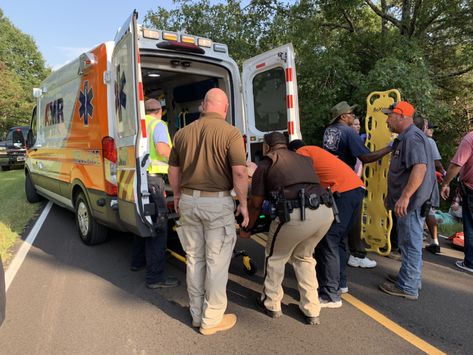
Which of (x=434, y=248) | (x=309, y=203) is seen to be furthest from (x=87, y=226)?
(x=434, y=248)

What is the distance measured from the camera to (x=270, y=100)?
548 cm

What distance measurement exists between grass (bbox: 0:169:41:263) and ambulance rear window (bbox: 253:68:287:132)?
3.93m

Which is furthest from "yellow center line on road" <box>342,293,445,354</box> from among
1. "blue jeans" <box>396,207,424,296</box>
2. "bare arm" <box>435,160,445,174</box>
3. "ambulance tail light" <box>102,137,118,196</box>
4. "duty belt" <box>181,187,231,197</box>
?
"bare arm" <box>435,160,445,174</box>

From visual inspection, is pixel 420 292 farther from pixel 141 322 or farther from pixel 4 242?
pixel 4 242

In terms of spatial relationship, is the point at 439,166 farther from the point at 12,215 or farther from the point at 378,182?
the point at 12,215

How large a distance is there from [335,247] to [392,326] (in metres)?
0.79

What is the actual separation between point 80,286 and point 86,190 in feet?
4.73

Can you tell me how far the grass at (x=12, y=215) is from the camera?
18.7 feet

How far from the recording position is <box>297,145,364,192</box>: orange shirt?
344 cm

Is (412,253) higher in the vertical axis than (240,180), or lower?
lower

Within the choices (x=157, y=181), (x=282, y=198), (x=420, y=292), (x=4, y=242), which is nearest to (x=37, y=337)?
(x=157, y=181)

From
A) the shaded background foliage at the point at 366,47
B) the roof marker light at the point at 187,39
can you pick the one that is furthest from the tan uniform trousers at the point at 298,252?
the shaded background foliage at the point at 366,47

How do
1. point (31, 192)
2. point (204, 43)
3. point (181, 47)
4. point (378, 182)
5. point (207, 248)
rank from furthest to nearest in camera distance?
point (31, 192) < point (204, 43) < point (378, 182) < point (181, 47) < point (207, 248)

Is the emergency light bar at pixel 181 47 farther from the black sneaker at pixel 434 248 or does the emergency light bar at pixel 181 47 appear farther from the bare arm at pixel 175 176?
the black sneaker at pixel 434 248
